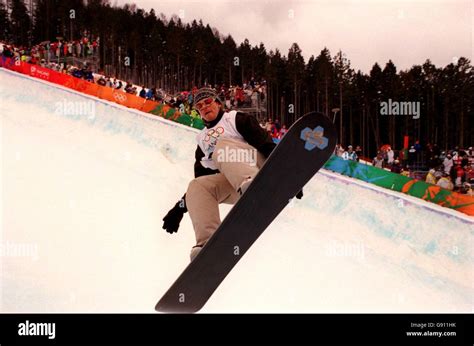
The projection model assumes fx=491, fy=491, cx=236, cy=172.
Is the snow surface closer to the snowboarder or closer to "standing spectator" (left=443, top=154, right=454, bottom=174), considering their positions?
the snowboarder

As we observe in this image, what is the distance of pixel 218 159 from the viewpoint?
9.69 ft

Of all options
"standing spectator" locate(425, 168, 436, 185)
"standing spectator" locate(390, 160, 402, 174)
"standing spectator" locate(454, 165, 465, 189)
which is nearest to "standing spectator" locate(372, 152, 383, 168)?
"standing spectator" locate(390, 160, 402, 174)

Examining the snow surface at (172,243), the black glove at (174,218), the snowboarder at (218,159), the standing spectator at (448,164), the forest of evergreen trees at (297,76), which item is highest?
the forest of evergreen trees at (297,76)

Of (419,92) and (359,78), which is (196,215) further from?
(419,92)

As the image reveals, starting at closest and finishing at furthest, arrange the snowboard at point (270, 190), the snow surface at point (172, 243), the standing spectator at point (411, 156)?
1. the snowboard at point (270, 190)
2. the snow surface at point (172, 243)
3. the standing spectator at point (411, 156)

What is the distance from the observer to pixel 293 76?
1229cm

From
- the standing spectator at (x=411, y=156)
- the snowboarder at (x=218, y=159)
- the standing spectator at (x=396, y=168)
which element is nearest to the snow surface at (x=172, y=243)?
the snowboarder at (x=218, y=159)

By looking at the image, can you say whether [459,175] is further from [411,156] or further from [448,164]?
[411,156]

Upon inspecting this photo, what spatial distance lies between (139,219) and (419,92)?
665 inches

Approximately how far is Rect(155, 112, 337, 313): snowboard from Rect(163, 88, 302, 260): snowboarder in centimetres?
11

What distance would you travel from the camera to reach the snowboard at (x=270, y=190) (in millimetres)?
2641

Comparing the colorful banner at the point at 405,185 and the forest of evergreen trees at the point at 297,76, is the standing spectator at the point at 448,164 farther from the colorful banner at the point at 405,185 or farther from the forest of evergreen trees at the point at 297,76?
the forest of evergreen trees at the point at 297,76

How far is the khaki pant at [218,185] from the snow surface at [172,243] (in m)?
1.17

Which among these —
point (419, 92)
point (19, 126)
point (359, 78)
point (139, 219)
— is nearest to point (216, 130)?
point (139, 219)
